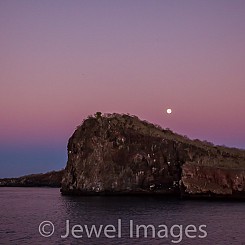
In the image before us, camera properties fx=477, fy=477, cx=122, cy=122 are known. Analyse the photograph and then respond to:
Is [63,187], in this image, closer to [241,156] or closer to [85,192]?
[85,192]

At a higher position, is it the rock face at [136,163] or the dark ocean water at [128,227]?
the rock face at [136,163]

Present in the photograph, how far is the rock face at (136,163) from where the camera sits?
125 meters

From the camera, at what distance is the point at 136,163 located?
5340 inches

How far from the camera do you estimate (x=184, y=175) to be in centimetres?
12444

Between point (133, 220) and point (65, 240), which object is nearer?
point (65, 240)

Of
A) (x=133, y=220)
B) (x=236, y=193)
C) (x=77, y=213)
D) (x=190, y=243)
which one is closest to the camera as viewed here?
(x=190, y=243)

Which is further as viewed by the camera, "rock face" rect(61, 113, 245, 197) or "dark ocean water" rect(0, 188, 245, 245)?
"rock face" rect(61, 113, 245, 197)

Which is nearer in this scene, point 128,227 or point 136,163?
point 128,227

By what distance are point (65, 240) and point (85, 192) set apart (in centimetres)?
8634

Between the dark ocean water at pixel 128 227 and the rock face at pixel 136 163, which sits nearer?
the dark ocean water at pixel 128 227

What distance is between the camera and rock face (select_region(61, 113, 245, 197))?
125312 mm

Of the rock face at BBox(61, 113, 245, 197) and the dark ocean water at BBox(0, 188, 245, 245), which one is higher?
the rock face at BBox(61, 113, 245, 197)

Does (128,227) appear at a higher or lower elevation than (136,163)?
lower

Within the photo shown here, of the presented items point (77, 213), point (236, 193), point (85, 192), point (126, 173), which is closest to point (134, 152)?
point (126, 173)
